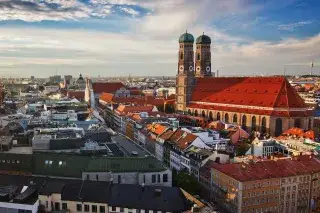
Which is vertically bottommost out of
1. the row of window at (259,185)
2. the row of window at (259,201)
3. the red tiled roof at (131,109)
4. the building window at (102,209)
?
the row of window at (259,201)

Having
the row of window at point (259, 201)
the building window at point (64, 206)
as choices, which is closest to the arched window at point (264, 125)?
the row of window at point (259, 201)

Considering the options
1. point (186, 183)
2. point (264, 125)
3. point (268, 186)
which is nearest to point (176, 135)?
point (186, 183)

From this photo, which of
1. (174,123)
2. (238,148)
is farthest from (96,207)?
(174,123)

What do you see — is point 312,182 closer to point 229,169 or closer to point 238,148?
point 229,169

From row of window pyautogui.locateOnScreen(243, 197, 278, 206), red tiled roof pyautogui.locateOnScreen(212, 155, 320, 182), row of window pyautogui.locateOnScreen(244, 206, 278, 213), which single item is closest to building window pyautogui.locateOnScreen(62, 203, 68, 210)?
red tiled roof pyautogui.locateOnScreen(212, 155, 320, 182)

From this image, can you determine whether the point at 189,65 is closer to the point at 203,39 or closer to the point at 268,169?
the point at 203,39

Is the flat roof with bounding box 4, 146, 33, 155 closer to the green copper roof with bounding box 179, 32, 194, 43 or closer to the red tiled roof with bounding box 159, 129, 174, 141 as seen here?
the red tiled roof with bounding box 159, 129, 174, 141

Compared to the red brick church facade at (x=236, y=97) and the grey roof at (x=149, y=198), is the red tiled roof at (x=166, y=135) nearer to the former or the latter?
the red brick church facade at (x=236, y=97)
